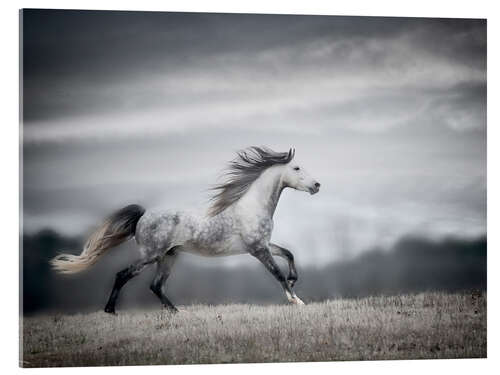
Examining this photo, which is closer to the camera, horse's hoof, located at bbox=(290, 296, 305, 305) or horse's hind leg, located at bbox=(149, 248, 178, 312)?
horse's hind leg, located at bbox=(149, 248, 178, 312)

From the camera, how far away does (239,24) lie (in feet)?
28.0

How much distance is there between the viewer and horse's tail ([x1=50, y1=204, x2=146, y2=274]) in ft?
26.6

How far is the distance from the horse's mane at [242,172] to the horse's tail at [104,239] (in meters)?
0.80

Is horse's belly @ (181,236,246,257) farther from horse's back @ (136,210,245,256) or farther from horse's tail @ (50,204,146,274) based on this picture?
horse's tail @ (50,204,146,274)

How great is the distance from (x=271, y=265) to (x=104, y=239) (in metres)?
1.74

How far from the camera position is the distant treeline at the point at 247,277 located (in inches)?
319

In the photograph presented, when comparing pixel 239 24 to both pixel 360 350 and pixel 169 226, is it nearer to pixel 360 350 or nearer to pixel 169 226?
pixel 169 226

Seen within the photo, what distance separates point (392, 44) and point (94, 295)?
13.6 ft

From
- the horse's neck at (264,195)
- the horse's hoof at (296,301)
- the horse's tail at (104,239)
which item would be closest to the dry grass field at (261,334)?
the horse's hoof at (296,301)

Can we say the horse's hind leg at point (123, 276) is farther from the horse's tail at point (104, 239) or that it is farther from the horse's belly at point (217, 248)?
the horse's belly at point (217, 248)

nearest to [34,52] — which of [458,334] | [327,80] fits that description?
[327,80]

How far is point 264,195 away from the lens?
853cm

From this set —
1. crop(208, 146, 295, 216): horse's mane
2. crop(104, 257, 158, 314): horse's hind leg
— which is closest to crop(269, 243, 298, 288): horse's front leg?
crop(208, 146, 295, 216): horse's mane

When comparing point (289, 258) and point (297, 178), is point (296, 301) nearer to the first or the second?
point (289, 258)
